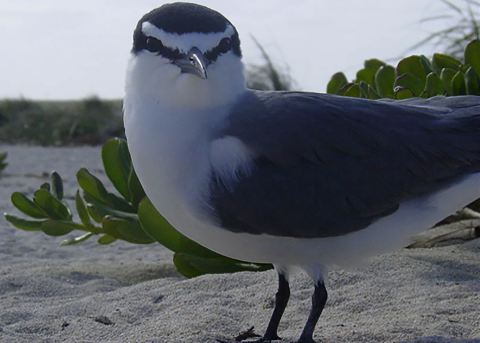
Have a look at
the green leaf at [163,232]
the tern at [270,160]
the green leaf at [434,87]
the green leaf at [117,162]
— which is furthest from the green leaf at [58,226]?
the green leaf at [434,87]

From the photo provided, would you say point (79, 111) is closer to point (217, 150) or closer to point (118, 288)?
point (118, 288)

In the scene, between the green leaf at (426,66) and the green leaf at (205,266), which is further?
the green leaf at (426,66)

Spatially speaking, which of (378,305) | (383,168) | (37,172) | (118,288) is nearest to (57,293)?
(118,288)

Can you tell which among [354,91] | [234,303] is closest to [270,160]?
[234,303]

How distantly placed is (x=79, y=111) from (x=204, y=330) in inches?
690

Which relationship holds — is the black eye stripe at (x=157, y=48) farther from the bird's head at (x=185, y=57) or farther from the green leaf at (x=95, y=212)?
the green leaf at (x=95, y=212)

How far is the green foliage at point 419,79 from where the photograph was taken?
4.06 meters

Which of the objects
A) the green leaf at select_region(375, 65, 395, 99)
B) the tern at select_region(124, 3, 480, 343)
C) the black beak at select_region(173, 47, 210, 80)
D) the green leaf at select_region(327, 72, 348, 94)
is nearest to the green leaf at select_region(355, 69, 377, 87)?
the green leaf at select_region(327, 72, 348, 94)

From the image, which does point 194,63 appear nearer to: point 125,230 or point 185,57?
point 185,57

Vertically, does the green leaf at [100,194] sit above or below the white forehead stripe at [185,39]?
below

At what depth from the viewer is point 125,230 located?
4273mm

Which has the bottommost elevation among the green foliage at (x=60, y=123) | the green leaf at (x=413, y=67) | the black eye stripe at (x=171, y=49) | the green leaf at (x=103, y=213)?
the green foliage at (x=60, y=123)

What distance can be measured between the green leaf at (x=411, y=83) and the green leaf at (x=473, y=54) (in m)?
0.35

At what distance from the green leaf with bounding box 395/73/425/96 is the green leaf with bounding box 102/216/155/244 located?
1.88 m
